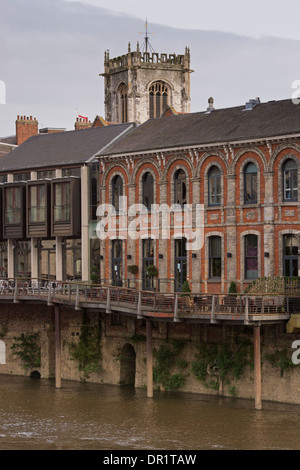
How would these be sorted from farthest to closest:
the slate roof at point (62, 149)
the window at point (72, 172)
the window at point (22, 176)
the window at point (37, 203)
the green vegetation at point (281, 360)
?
1. the window at point (22, 176)
2. the slate roof at point (62, 149)
3. the window at point (37, 203)
4. the window at point (72, 172)
5. the green vegetation at point (281, 360)

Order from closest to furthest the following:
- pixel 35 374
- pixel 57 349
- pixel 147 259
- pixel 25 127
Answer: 1. pixel 57 349
2. pixel 147 259
3. pixel 35 374
4. pixel 25 127

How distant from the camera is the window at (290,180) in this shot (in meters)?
45.3

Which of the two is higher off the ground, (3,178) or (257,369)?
(3,178)

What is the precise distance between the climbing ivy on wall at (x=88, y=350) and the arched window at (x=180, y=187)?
706 cm

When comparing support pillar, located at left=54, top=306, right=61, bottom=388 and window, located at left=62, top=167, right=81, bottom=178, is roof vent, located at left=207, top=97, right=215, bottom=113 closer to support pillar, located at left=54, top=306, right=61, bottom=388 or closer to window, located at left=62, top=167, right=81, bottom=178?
window, located at left=62, top=167, right=81, bottom=178

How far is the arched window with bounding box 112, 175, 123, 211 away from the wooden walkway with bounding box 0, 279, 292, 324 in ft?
16.7


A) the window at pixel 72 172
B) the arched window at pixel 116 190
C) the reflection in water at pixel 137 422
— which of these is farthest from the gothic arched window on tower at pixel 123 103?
the reflection in water at pixel 137 422

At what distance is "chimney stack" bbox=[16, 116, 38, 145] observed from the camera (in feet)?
238

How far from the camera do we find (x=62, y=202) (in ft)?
178

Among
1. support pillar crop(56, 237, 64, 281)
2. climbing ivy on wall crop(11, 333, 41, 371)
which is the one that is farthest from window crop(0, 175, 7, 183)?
climbing ivy on wall crop(11, 333, 41, 371)

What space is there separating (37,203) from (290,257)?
15.6 metres

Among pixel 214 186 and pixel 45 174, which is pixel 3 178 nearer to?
pixel 45 174

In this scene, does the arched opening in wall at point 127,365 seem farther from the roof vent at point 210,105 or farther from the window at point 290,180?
the roof vent at point 210,105

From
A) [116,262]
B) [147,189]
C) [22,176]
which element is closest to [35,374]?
[116,262]
